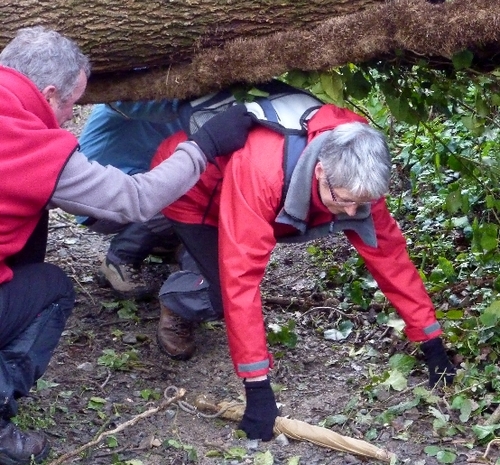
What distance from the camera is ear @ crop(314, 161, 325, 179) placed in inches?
109

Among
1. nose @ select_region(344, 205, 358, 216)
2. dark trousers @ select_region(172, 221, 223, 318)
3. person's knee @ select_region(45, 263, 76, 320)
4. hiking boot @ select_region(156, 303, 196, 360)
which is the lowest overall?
hiking boot @ select_region(156, 303, 196, 360)

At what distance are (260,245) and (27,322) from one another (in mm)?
833

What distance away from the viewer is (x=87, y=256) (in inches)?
187

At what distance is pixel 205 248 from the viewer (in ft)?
11.1

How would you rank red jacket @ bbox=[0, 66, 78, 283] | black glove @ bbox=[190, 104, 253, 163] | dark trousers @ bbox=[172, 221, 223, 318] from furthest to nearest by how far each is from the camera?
dark trousers @ bbox=[172, 221, 223, 318]
black glove @ bbox=[190, 104, 253, 163]
red jacket @ bbox=[0, 66, 78, 283]

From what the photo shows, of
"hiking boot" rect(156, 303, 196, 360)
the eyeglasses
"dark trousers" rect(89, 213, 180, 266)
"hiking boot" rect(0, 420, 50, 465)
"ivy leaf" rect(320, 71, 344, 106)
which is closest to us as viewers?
"hiking boot" rect(0, 420, 50, 465)

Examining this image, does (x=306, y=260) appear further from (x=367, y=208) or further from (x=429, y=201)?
(x=367, y=208)

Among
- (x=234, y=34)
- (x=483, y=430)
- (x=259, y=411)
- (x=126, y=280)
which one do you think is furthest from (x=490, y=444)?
(x=126, y=280)

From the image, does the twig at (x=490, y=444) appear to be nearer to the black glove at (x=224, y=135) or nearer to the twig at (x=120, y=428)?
the twig at (x=120, y=428)

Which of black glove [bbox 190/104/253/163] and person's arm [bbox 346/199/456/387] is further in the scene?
person's arm [bbox 346/199/456/387]

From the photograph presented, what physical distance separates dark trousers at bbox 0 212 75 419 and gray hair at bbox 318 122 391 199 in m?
1.03

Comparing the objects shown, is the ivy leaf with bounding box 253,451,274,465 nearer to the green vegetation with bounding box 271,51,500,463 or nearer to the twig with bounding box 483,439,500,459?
the green vegetation with bounding box 271,51,500,463

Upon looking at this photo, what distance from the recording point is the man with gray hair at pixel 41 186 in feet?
7.97

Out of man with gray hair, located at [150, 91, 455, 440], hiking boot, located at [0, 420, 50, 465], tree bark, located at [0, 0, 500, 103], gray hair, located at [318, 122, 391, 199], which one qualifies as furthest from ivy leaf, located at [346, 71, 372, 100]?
hiking boot, located at [0, 420, 50, 465]
